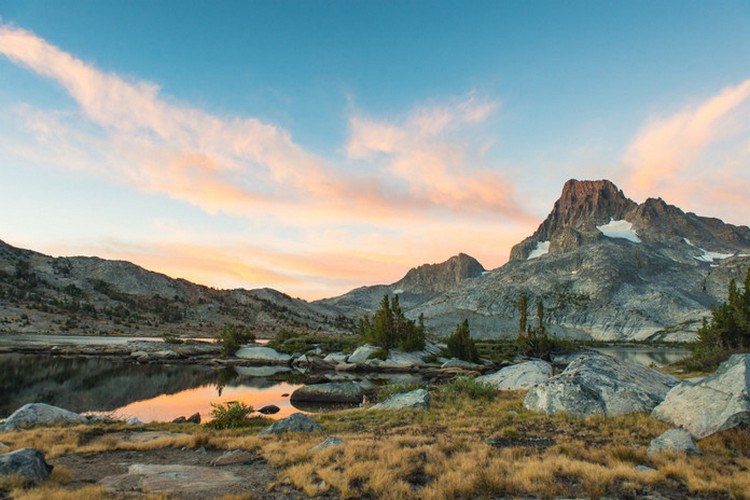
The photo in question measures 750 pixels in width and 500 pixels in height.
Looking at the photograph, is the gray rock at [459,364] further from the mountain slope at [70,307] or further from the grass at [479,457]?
the mountain slope at [70,307]

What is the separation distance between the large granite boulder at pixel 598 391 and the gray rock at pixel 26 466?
2076 centimetres

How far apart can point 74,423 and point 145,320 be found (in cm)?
16328

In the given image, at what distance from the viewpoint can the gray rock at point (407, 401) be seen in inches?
1049

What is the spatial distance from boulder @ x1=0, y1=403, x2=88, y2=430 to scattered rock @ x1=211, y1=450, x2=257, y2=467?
13.6m

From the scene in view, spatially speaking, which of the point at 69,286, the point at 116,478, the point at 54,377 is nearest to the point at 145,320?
the point at 69,286

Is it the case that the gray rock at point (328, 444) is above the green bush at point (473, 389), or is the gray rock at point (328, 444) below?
below

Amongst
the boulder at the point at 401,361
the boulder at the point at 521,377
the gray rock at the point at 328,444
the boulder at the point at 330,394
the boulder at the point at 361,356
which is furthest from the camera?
the boulder at the point at 361,356

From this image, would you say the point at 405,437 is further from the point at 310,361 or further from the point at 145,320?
the point at 145,320

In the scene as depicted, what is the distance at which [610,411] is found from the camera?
20.4 m

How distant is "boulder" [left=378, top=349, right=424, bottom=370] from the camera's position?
7625cm

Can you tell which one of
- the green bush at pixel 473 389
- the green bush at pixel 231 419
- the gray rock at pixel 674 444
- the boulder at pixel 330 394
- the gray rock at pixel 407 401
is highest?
the gray rock at pixel 674 444

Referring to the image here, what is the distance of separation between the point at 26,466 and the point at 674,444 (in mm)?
18944

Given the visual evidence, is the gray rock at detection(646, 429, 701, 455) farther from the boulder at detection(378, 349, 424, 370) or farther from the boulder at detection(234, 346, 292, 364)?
the boulder at detection(234, 346, 292, 364)

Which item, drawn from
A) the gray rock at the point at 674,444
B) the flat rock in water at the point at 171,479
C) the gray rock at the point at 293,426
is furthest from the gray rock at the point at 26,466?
the gray rock at the point at 674,444
